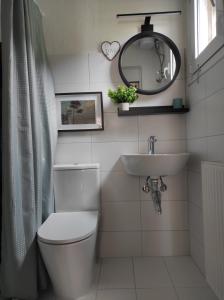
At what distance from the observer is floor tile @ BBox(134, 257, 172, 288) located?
1.60 meters

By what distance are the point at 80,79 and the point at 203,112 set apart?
1010 mm

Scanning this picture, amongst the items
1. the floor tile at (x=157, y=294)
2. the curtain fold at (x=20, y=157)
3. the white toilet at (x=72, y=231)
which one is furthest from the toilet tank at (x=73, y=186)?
the floor tile at (x=157, y=294)

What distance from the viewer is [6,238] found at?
1343 millimetres

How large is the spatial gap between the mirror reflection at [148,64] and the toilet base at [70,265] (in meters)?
1.26

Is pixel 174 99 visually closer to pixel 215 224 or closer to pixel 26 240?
pixel 215 224

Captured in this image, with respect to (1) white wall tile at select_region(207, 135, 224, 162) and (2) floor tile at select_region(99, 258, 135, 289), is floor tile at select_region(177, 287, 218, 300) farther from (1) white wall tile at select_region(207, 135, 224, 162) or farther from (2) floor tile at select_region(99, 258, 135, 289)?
(1) white wall tile at select_region(207, 135, 224, 162)

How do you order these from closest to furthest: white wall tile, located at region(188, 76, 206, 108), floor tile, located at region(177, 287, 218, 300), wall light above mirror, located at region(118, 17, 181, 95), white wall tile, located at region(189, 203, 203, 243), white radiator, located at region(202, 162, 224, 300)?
1. white radiator, located at region(202, 162, 224, 300)
2. floor tile, located at region(177, 287, 218, 300)
3. white wall tile, located at region(188, 76, 206, 108)
4. white wall tile, located at region(189, 203, 203, 243)
5. wall light above mirror, located at region(118, 17, 181, 95)

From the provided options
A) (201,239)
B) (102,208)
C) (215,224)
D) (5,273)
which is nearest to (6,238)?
(5,273)

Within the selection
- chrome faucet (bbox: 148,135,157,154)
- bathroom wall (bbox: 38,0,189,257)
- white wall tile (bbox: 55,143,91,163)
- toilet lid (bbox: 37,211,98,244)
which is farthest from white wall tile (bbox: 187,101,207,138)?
toilet lid (bbox: 37,211,98,244)

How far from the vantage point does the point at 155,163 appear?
5.17 ft

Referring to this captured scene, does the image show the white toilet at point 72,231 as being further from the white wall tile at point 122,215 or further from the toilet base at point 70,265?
the white wall tile at point 122,215

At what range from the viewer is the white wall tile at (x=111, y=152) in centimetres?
196

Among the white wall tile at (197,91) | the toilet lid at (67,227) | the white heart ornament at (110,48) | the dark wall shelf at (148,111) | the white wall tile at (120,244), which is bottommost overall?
the white wall tile at (120,244)

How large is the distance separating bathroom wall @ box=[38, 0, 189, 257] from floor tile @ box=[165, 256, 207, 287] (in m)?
0.09
